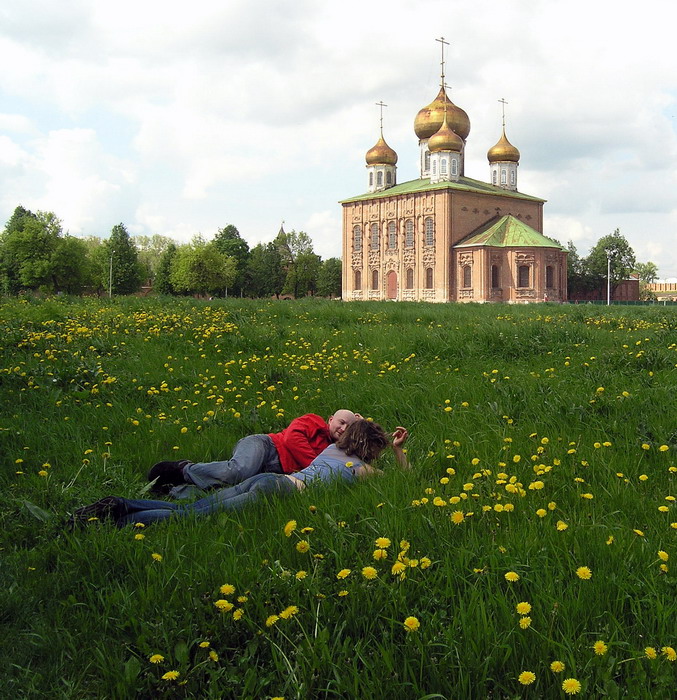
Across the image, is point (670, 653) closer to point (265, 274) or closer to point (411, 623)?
point (411, 623)

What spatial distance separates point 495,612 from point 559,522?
2.67 feet

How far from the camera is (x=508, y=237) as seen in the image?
5497 centimetres

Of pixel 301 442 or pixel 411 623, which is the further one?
pixel 301 442

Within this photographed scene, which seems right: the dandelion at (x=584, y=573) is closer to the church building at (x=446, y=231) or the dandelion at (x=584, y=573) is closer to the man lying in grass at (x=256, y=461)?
the man lying in grass at (x=256, y=461)

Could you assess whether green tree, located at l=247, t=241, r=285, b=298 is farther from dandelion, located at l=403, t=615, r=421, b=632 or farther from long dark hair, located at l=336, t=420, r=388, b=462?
dandelion, located at l=403, t=615, r=421, b=632

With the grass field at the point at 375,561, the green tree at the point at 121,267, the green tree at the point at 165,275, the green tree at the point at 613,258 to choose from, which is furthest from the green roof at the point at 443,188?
the grass field at the point at 375,561

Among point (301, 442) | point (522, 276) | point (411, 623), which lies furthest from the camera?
point (522, 276)

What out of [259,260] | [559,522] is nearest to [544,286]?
[259,260]

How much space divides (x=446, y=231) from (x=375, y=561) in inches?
2187

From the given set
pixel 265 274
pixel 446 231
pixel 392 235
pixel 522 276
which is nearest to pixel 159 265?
pixel 265 274

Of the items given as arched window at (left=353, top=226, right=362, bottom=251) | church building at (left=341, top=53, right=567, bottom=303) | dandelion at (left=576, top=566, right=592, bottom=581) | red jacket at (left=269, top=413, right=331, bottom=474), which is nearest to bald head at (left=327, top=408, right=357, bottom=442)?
red jacket at (left=269, top=413, right=331, bottom=474)

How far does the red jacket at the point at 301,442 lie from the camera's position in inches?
195

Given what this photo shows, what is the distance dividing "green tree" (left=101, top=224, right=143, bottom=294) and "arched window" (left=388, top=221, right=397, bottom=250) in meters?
29.4

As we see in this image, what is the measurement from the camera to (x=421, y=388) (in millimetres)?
7242
